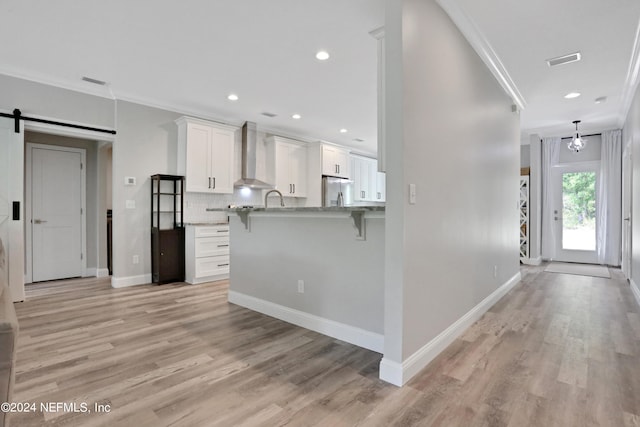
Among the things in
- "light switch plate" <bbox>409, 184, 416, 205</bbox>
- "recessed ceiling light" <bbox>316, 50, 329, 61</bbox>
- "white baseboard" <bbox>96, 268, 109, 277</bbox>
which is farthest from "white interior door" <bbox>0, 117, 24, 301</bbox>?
"light switch plate" <bbox>409, 184, 416, 205</bbox>

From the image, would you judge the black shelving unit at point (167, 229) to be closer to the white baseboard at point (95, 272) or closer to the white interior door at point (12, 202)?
the white baseboard at point (95, 272)

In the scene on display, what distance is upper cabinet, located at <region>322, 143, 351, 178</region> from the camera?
675 cm

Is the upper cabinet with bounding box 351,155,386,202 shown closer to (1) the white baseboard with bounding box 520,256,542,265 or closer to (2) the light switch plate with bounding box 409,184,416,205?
(1) the white baseboard with bounding box 520,256,542,265

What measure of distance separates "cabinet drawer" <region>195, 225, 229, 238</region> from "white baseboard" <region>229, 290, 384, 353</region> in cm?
148

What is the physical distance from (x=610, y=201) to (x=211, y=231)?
7.08 meters

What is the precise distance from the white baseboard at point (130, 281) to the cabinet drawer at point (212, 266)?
761 mm

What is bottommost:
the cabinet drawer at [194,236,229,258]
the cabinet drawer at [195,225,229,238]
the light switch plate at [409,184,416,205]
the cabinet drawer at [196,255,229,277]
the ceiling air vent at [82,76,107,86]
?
the cabinet drawer at [196,255,229,277]

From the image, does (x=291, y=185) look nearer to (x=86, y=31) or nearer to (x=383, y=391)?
(x=86, y=31)

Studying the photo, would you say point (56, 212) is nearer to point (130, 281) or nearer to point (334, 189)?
point (130, 281)

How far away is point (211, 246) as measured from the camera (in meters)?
4.82

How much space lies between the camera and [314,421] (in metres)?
1.58

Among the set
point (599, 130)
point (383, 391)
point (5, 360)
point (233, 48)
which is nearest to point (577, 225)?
point (599, 130)

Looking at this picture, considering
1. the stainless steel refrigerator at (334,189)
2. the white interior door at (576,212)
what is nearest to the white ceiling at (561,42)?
the white interior door at (576,212)

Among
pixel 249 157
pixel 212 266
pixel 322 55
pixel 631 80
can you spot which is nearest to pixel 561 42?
pixel 631 80
